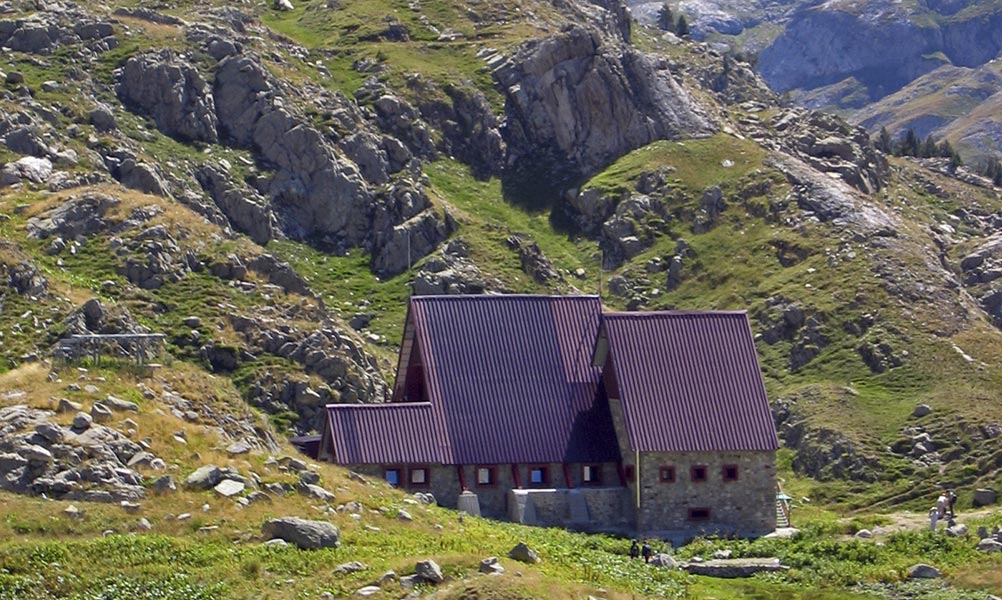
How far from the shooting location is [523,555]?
66125 millimetres

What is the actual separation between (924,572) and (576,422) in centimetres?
2109

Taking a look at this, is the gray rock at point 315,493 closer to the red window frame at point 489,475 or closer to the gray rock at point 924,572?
the red window frame at point 489,475

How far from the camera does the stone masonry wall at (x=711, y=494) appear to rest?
87.4 meters

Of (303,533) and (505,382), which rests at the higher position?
(505,382)

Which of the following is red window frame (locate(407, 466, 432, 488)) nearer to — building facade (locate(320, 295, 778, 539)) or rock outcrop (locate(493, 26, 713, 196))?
building facade (locate(320, 295, 778, 539))

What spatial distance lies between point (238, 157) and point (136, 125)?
19.8 feet

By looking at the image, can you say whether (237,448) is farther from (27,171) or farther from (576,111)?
(576,111)

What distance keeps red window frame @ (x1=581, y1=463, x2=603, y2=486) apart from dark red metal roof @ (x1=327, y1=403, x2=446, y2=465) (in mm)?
6059

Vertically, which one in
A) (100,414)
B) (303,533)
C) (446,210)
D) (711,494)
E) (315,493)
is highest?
(446,210)

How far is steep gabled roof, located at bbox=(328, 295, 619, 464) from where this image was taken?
88750 mm

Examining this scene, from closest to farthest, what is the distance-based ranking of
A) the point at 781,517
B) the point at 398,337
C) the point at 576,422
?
the point at 781,517 → the point at 576,422 → the point at 398,337

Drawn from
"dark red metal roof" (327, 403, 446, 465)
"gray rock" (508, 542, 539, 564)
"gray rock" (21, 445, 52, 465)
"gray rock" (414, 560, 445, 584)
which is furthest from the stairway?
"gray rock" (21, 445, 52, 465)

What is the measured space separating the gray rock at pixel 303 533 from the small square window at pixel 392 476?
21.3 m

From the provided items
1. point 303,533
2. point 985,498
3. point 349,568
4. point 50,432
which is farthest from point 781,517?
point 50,432
